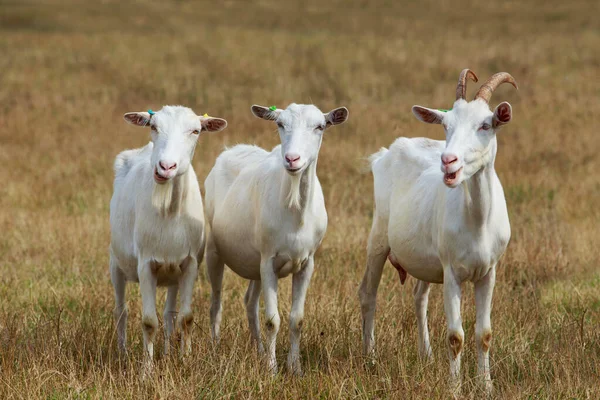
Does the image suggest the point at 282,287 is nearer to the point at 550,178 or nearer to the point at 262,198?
the point at 262,198

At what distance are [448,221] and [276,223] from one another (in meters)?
1.23

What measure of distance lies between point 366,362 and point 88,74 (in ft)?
61.8

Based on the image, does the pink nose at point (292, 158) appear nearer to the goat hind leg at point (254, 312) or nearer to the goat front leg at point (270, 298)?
the goat front leg at point (270, 298)

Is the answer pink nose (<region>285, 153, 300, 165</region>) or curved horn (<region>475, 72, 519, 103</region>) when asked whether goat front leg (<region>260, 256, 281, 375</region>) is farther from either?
curved horn (<region>475, 72, 519, 103</region>)

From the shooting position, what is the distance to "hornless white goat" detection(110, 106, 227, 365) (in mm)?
5852

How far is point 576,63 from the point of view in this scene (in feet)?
81.5

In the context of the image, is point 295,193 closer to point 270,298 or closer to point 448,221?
point 270,298

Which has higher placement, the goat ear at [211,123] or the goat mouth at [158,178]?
the goat ear at [211,123]

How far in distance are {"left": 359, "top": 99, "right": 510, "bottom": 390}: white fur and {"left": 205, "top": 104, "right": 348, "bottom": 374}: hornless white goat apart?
676 mm

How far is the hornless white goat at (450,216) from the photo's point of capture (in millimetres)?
5355

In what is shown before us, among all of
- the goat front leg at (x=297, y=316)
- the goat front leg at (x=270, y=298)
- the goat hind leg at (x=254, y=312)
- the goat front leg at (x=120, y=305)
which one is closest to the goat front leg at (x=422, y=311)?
the goat front leg at (x=297, y=316)

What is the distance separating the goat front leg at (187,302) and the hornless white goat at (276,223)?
1.56 ft

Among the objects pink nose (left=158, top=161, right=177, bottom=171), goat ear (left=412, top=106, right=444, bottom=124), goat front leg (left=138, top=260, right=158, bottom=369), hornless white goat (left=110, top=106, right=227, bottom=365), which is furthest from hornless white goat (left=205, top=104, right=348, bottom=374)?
pink nose (left=158, top=161, right=177, bottom=171)

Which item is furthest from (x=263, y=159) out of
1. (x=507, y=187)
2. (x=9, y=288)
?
(x=507, y=187)
